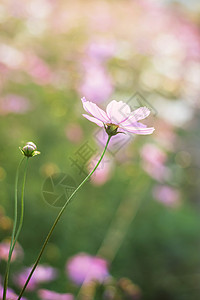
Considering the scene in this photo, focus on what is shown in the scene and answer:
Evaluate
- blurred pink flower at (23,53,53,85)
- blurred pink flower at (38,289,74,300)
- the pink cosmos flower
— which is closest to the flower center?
the pink cosmos flower

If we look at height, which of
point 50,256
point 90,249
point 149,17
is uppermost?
point 149,17

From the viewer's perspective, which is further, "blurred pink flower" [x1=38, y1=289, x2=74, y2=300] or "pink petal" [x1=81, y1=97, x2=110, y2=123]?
"blurred pink flower" [x1=38, y1=289, x2=74, y2=300]

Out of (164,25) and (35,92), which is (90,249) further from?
(164,25)

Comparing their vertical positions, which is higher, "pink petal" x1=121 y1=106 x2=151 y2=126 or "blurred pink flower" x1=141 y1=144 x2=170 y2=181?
"blurred pink flower" x1=141 y1=144 x2=170 y2=181

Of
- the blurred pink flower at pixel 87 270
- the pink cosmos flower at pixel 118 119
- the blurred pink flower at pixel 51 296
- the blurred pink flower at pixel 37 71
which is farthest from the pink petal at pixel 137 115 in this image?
the blurred pink flower at pixel 37 71

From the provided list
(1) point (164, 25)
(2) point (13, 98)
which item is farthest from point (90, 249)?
(1) point (164, 25)

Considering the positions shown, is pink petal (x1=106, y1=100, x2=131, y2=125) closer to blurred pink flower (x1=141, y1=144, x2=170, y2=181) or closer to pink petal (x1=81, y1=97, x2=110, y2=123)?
pink petal (x1=81, y1=97, x2=110, y2=123)

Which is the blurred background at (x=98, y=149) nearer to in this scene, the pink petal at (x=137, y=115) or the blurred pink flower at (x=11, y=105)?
the blurred pink flower at (x=11, y=105)

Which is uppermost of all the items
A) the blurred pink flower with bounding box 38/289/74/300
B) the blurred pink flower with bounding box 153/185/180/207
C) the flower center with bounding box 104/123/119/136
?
the blurred pink flower with bounding box 153/185/180/207
